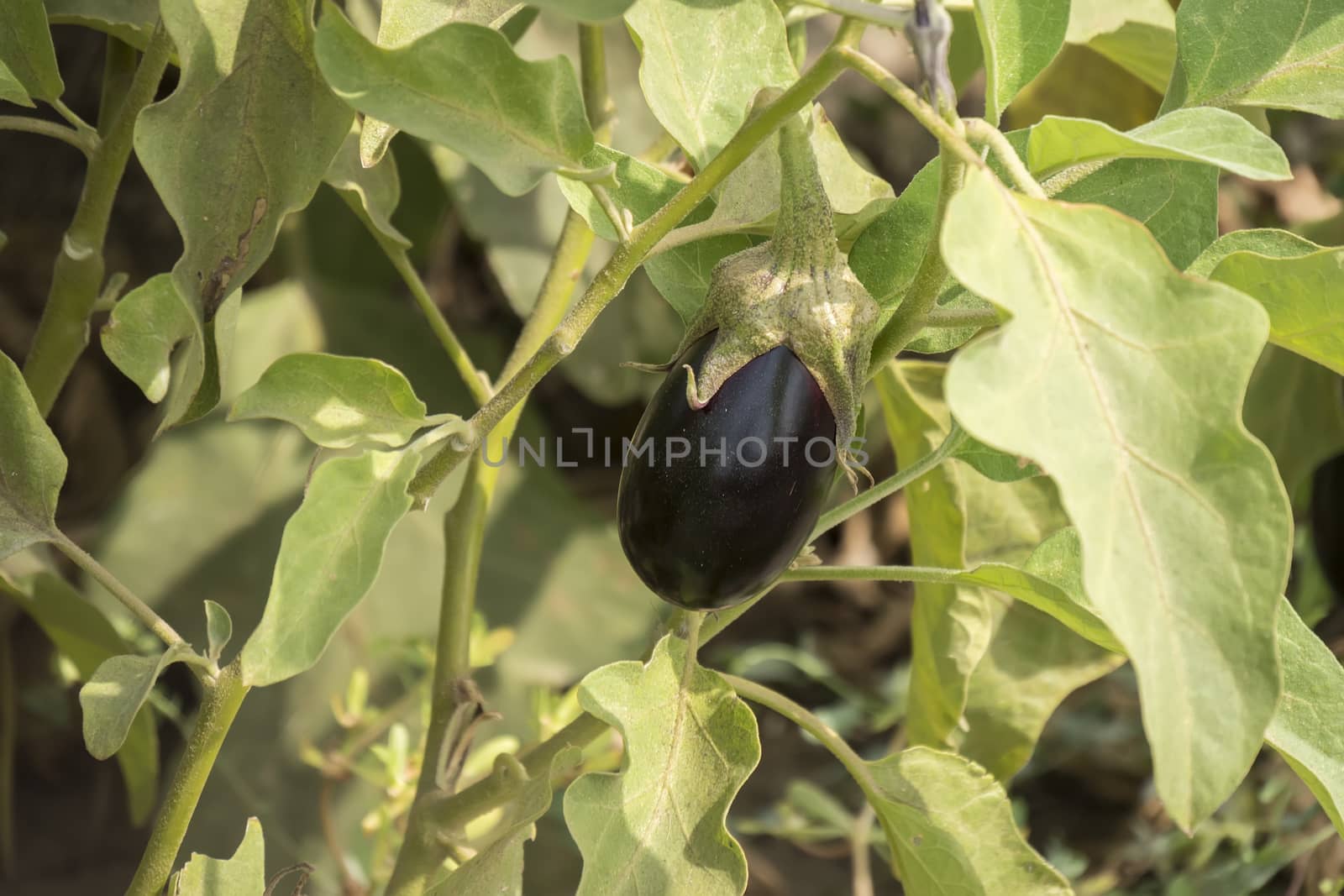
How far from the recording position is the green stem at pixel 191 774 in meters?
0.42

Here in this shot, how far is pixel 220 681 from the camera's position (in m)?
0.42

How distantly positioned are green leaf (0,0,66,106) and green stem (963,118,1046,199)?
0.34 metres

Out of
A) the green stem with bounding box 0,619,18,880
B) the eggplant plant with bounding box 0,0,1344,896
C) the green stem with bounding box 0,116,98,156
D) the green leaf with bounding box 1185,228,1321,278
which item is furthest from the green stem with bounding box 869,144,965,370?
the green stem with bounding box 0,619,18,880

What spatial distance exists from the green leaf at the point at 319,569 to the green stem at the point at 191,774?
64 millimetres

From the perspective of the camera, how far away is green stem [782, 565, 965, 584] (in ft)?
1.51

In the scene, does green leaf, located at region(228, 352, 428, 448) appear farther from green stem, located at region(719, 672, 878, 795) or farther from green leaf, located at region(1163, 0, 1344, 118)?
green leaf, located at region(1163, 0, 1344, 118)

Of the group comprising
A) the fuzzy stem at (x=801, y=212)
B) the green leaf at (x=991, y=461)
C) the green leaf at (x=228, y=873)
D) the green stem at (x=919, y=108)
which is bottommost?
the green leaf at (x=228, y=873)

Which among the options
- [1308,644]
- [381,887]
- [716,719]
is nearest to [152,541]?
[381,887]

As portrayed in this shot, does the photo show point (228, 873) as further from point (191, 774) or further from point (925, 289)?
point (925, 289)

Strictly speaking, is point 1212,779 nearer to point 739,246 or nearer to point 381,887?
point 739,246

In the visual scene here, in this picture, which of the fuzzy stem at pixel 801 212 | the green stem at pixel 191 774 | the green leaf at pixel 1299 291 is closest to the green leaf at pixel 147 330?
the green stem at pixel 191 774

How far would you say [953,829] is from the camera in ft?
1.58

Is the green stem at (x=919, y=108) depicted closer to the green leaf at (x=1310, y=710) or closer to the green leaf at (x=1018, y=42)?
the green leaf at (x=1018, y=42)

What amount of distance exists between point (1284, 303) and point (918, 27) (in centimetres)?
17
